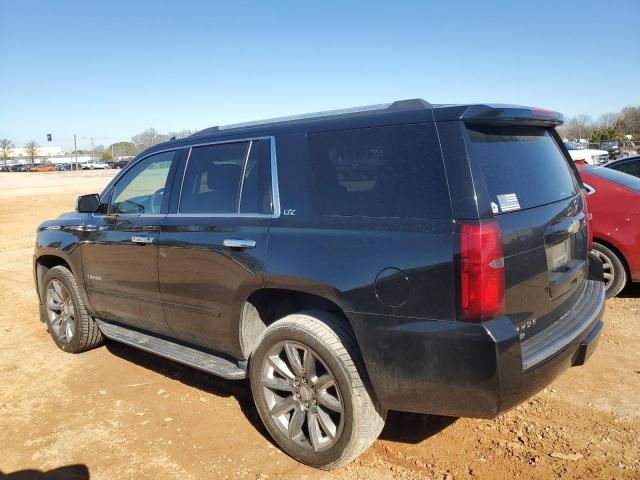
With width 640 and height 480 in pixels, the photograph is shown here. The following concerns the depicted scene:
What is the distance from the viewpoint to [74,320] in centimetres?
505

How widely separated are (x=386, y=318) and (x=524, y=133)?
140cm

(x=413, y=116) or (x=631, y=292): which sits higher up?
(x=413, y=116)

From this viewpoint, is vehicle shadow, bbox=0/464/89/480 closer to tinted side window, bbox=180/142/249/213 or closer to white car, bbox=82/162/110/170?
tinted side window, bbox=180/142/249/213

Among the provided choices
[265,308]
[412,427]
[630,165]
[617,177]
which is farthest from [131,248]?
[630,165]

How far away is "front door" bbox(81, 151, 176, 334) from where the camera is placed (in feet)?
13.4

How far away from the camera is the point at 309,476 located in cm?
307

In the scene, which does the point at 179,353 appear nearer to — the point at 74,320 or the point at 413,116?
the point at 74,320

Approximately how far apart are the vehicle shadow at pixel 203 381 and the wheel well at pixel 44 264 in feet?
3.29

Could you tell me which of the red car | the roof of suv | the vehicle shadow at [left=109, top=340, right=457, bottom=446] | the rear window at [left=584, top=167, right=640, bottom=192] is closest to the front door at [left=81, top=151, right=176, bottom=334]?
the vehicle shadow at [left=109, top=340, right=457, bottom=446]

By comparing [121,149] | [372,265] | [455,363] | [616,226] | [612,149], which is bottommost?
[455,363]

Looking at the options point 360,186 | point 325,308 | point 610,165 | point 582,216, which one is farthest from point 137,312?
point 610,165

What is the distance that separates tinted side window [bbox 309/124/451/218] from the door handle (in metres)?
1.57

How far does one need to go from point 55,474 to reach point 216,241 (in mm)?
1681

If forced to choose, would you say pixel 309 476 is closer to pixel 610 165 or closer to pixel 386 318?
pixel 386 318
